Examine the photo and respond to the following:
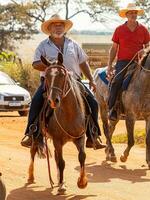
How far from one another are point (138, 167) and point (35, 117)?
298 centimetres

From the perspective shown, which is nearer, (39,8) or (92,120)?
(92,120)

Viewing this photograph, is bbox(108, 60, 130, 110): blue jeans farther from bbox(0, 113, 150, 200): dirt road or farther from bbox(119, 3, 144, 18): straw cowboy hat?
bbox(0, 113, 150, 200): dirt road

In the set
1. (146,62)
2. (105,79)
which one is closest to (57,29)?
(146,62)

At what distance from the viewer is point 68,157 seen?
13.1 meters

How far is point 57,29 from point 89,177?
104 inches

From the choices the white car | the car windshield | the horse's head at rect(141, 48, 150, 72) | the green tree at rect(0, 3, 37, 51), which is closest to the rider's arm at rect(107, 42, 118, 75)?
the horse's head at rect(141, 48, 150, 72)

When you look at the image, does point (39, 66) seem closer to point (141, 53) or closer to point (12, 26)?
point (141, 53)

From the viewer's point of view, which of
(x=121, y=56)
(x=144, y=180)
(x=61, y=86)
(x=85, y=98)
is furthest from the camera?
(x=121, y=56)

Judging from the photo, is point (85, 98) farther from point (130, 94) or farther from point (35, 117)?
point (130, 94)

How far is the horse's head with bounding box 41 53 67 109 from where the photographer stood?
865 centimetres

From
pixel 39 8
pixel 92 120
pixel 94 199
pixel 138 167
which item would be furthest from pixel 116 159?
pixel 39 8

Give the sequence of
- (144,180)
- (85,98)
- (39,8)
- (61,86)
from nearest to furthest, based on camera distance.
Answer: (61,86) → (85,98) → (144,180) → (39,8)

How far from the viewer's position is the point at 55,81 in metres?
8.78

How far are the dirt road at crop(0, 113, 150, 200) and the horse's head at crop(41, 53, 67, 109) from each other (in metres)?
1.44
